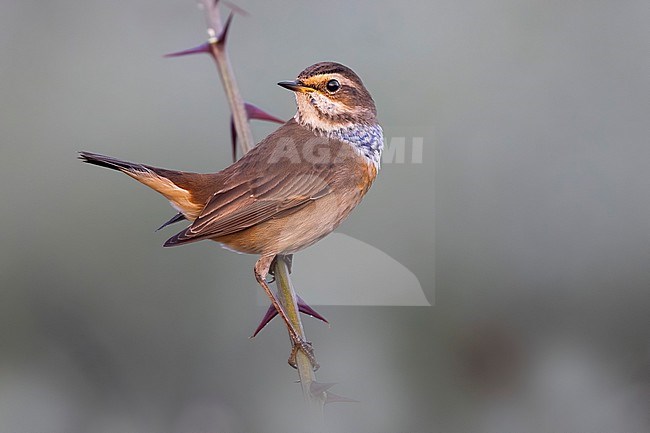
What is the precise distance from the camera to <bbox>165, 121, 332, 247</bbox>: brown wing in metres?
3.07

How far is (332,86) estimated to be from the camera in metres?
3.02

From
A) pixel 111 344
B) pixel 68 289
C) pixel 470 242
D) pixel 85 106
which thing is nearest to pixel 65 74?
pixel 85 106

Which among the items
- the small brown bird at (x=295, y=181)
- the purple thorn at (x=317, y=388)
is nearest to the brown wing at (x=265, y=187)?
the small brown bird at (x=295, y=181)

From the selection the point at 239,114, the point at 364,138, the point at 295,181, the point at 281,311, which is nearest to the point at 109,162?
the point at 239,114

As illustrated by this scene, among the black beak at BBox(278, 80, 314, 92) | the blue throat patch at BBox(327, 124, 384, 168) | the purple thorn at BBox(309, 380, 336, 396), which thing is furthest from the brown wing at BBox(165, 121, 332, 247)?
the purple thorn at BBox(309, 380, 336, 396)

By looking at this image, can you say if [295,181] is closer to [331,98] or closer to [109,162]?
[331,98]

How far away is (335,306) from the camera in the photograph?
13.5 feet

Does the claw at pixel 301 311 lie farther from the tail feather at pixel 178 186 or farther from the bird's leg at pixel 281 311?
the tail feather at pixel 178 186

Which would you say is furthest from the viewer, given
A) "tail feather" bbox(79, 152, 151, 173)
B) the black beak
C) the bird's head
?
the bird's head

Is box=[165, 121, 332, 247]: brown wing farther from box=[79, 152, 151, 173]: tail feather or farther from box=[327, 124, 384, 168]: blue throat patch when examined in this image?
box=[79, 152, 151, 173]: tail feather

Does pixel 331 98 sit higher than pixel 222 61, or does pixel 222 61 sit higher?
pixel 222 61

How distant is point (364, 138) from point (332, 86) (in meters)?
→ 0.28

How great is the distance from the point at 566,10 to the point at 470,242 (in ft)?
5.19

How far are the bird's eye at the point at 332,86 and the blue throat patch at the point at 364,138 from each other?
217mm
